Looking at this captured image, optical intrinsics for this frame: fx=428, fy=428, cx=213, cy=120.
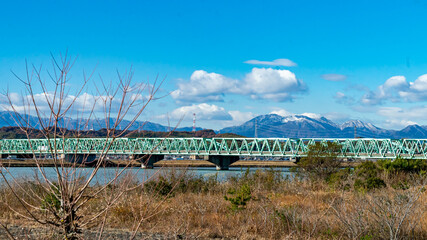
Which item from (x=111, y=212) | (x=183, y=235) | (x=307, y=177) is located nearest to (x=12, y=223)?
(x=111, y=212)

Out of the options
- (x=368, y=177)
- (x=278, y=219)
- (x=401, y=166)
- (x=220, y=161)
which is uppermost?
(x=401, y=166)

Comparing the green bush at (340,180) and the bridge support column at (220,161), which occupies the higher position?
the green bush at (340,180)

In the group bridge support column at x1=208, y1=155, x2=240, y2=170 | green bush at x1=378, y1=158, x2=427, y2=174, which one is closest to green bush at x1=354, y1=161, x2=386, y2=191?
green bush at x1=378, y1=158, x2=427, y2=174

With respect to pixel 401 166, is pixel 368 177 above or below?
below

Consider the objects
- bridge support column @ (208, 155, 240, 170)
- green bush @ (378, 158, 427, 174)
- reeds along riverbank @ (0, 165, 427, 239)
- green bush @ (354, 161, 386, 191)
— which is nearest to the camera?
reeds along riverbank @ (0, 165, 427, 239)

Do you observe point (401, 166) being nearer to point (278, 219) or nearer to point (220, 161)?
point (278, 219)

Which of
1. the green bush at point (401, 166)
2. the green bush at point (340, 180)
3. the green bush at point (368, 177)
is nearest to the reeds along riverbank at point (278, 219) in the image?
the green bush at point (340, 180)

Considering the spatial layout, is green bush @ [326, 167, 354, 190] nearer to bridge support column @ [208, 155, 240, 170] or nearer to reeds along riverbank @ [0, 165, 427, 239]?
reeds along riverbank @ [0, 165, 427, 239]

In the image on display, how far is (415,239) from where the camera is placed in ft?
35.0

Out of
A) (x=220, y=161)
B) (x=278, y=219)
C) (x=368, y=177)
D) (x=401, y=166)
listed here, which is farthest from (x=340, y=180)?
(x=220, y=161)

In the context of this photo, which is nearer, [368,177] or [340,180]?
[340,180]

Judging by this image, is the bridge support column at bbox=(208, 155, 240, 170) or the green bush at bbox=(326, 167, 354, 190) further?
the bridge support column at bbox=(208, 155, 240, 170)

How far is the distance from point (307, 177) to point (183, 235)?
20.0 metres

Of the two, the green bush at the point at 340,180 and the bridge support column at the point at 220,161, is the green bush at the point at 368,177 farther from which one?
the bridge support column at the point at 220,161
